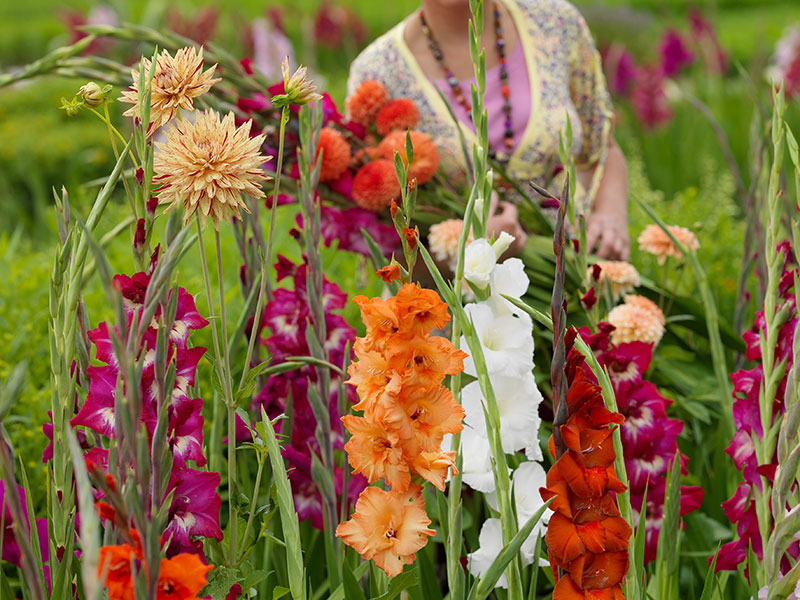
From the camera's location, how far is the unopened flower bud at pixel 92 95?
0.58 metres

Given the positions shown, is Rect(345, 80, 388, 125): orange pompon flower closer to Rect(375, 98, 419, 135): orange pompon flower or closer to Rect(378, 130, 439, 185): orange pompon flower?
Rect(375, 98, 419, 135): orange pompon flower

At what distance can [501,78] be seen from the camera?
1587 millimetres

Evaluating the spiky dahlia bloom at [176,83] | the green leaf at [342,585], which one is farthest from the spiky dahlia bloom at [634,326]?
the spiky dahlia bloom at [176,83]

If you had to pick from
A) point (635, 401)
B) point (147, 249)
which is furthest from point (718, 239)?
point (147, 249)

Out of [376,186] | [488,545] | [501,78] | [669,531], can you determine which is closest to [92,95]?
[488,545]

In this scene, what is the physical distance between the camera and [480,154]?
612mm

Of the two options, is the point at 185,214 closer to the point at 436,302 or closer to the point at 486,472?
the point at 436,302

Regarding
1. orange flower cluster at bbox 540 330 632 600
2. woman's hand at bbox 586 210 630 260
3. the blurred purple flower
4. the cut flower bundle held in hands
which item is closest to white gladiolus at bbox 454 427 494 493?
the cut flower bundle held in hands

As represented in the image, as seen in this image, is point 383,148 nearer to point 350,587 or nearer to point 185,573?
point 350,587

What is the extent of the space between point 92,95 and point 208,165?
0.37 ft

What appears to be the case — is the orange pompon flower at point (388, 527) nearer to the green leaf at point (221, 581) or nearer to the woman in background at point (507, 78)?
the green leaf at point (221, 581)

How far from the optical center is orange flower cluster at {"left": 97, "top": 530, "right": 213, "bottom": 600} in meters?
0.43

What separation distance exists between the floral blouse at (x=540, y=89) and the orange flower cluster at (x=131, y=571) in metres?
1.11

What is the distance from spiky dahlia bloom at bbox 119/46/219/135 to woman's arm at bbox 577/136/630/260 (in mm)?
848
